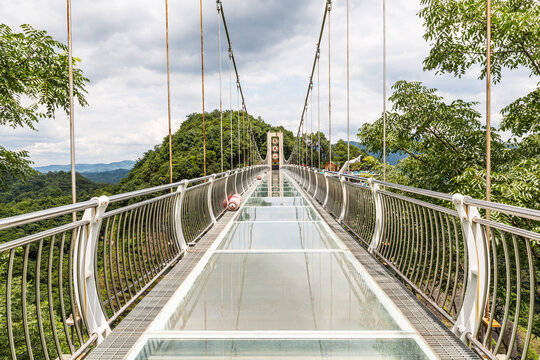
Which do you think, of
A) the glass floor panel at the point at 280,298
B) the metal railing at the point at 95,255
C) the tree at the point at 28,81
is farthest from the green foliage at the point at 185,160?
the glass floor panel at the point at 280,298

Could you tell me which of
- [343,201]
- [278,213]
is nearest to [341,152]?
[278,213]

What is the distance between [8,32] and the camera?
35.0ft

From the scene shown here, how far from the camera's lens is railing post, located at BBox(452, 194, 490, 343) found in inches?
89.0

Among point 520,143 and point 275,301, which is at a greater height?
point 520,143

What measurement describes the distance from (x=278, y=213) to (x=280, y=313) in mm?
4970

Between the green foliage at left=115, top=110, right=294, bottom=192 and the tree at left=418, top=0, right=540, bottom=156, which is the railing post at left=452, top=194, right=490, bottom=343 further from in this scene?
the green foliage at left=115, top=110, right=294, bottom=192

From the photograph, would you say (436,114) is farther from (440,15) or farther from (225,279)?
(225,279)

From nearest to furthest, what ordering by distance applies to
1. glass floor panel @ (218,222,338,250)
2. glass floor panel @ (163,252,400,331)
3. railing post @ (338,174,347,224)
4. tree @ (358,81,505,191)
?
1. glass floor panel @ (163,252,400,331)
2. glass floor panel @ (218,222,338,250)
3. railing post @ (338,174,347,224)
4. tree @ (358,81,505,191)

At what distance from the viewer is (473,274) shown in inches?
92.6

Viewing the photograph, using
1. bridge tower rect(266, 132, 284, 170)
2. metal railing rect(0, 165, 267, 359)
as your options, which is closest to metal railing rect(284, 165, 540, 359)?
metal railing rect(0, 165, 267, 359)

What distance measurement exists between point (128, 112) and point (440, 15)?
34.0ft

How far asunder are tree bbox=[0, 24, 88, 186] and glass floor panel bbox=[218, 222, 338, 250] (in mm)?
8118

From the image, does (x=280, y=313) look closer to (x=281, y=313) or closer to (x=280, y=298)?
(x=281, y=313)

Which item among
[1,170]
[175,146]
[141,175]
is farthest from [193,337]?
[175,146]
